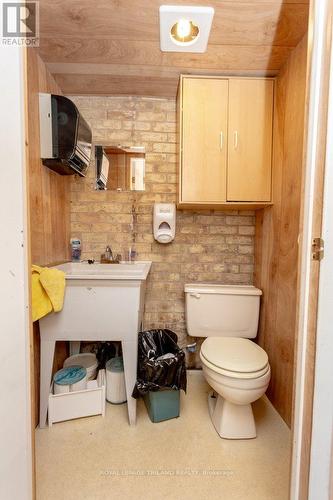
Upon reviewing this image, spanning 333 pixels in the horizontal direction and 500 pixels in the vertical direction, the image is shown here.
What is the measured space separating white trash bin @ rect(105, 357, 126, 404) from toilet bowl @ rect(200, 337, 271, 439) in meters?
0.57

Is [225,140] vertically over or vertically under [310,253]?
over

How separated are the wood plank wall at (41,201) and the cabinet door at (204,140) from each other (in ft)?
2.87

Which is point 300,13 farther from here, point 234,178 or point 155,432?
point 155,432

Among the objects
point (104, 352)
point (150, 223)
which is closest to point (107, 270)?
point (150, 223)

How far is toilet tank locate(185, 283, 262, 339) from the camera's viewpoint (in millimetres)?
1840

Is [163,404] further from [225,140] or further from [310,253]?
[225,140]

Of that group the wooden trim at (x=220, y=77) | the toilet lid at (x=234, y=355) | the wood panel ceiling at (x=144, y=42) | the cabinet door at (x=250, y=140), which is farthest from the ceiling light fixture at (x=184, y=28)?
the toilet lid at (x=234, y=355)

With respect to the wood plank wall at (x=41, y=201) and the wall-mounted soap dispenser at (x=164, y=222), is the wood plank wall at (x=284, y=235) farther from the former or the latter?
the wood plank wall at (x=41, y=201)

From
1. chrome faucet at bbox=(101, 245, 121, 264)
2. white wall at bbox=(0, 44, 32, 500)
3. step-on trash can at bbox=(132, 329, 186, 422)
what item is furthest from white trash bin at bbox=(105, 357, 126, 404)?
white wall at bbox=(0, 44, 32, 500)

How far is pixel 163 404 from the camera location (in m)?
1.55

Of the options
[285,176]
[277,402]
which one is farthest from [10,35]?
[277,402]

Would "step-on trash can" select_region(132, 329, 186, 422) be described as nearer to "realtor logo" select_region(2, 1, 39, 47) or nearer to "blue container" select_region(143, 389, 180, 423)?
Answer: "blue container" select_region(143, 389, 180, 423)

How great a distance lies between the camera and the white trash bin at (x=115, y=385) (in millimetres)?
1663

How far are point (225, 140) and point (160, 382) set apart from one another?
1.58 meters
